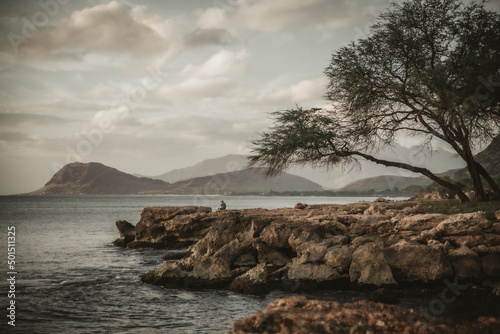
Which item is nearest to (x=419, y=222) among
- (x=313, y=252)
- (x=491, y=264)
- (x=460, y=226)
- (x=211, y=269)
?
(x=460, y=226)

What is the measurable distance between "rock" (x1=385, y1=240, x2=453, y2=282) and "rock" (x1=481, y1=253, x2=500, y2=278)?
1272mm

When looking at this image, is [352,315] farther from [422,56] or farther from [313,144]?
[422,56]

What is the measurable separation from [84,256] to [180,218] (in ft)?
25.8

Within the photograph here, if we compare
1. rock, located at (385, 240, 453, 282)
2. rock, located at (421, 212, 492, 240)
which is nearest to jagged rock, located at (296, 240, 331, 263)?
rock, located at (385, 240, 453, 282)

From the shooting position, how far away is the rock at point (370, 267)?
617 inches

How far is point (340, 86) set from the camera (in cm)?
2648

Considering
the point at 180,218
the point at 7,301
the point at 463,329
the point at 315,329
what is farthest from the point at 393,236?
the point at 180,218

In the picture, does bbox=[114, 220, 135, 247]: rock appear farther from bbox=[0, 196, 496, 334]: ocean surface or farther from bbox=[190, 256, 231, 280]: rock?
bbox=[190, 256, 231, 280]: rock

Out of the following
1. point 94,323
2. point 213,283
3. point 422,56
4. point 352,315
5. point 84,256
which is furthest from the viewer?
point 84,256

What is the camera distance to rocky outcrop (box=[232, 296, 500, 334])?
679 cm

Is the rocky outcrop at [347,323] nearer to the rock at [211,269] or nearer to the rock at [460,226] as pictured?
the rock at [460,226]

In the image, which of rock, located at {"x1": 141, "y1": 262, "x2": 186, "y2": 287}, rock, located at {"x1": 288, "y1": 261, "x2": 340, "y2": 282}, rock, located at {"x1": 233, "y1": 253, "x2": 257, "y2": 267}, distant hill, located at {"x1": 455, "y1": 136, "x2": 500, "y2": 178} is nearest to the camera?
rock, located at {"x1": 288, "y1": 261, "x2": 340, "y2": 282}

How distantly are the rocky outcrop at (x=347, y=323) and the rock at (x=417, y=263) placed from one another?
7893mm

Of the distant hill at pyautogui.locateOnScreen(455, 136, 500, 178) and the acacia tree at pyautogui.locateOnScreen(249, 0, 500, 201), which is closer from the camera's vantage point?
the acacia tree at pyautogui.locateOnScreen(249, 0, 500, 201)
